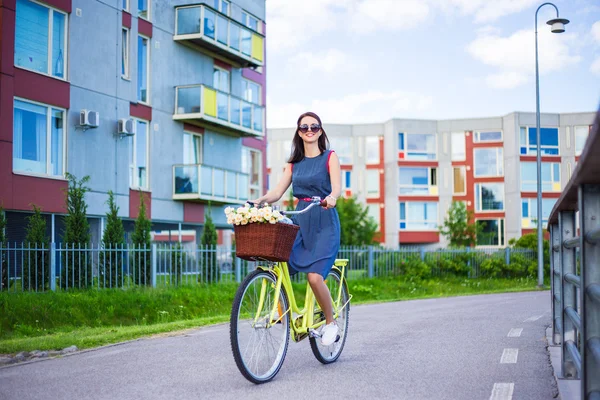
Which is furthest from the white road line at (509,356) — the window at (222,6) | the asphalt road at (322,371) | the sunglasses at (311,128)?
the window at (222,6)

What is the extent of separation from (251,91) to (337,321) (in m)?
28.3

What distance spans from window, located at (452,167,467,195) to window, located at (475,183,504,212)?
3.24 feet

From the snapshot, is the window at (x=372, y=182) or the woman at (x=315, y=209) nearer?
the woman at (x=315, y=209)

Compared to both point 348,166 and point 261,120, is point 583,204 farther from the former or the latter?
point 348,166

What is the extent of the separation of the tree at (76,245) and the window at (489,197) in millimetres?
47354

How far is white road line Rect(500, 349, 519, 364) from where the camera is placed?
7047 mm

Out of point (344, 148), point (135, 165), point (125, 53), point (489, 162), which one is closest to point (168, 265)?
point (135, 165)

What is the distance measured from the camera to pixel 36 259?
16.0m

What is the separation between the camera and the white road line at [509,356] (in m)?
7.05

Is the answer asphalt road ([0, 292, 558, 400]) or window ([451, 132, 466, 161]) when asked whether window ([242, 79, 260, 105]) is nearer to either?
asphalt road ([0, 292, 558, 400])

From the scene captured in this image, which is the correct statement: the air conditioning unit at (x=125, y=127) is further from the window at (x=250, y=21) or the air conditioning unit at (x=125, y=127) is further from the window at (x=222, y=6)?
the window at (x=250, y=21)

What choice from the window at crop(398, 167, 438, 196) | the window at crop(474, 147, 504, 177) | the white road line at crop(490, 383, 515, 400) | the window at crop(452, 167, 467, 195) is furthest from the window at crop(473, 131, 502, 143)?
the white road line at crop(490, 383, 515, 400)

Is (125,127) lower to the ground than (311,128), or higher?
higher

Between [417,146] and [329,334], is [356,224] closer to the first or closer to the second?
[417,146]
